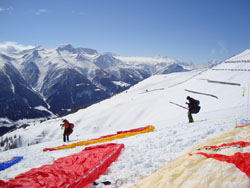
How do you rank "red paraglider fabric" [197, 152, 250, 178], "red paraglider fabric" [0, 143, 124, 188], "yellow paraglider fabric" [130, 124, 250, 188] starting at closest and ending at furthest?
"yellow paraglider fabric" [130, 124, 250, 188], "red paraglider fabric" [197, 152, 250, 178], "red paraglider fabric" [0, 143, 124, 188]

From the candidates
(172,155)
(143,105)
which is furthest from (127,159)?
(143,105)

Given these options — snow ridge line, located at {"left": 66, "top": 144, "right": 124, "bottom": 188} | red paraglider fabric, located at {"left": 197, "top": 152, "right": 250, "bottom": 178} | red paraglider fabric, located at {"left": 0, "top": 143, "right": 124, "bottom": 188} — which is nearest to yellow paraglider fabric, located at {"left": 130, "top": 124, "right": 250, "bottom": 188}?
red paraglider fabric, located at {"left": 197, "top": 152, "right": 250, "bottom": 178}

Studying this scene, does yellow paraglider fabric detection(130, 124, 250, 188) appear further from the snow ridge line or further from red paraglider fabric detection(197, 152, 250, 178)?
the snow ridge line

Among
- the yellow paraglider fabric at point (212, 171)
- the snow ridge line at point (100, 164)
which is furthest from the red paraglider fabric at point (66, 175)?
the yellow paraglider fabric at point (212, 171)

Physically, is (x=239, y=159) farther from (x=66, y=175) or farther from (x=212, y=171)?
(x=66, y=175)

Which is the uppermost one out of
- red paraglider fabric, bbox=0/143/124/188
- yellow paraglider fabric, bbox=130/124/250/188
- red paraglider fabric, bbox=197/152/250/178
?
red paraglider fabric, bbox=197/152/250/178

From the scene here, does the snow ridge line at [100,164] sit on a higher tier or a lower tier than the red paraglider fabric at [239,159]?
lower

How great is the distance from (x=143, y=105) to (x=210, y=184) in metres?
67.8

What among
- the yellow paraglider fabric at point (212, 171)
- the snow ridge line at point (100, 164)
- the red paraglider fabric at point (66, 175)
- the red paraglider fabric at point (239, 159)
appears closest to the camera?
the yellow paraglider fabric at point (212, 171)

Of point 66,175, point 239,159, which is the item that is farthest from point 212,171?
point 66,175

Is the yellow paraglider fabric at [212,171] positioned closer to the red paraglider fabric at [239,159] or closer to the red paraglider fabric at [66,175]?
the red paraglider fabric at [239,159]

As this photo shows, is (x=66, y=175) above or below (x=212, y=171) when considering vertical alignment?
below

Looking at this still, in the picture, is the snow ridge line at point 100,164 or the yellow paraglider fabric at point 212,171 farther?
the snow ridge line at point 100,164

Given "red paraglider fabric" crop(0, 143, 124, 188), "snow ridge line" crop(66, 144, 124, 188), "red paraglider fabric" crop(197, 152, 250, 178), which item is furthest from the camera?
"red paraglider fabric" crop(0, 143, 124, 188)
